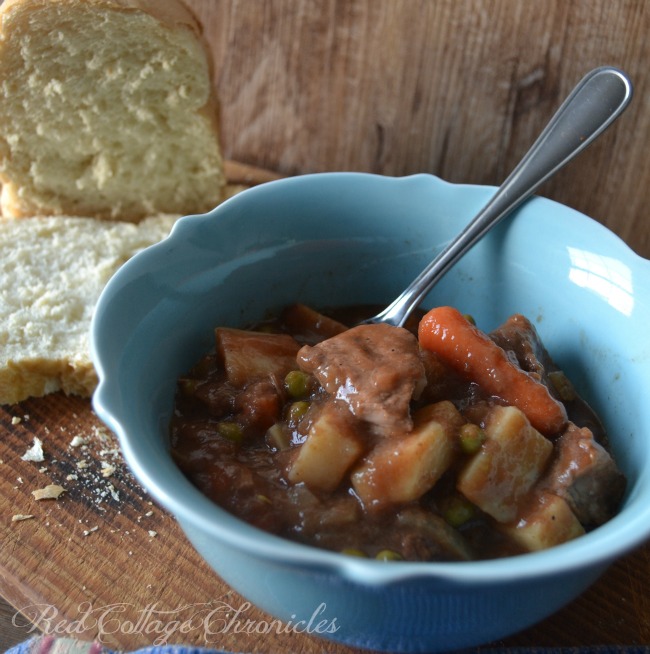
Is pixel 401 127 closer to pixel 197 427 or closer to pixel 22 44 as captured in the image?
pixel 22 44

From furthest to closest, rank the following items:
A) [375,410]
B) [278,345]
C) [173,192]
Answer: [173,192] → [278,345] → [375,410]

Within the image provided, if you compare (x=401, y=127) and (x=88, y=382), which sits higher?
(x=401, y=127)

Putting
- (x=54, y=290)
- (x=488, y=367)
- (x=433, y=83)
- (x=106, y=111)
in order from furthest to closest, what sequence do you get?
1. (x=433, y=83)
2. (x=106, y=111)
3. (x=54, y=290)
4. (x=488, y=367)

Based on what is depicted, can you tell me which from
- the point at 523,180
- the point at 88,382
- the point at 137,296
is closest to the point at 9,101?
the point at 88,382

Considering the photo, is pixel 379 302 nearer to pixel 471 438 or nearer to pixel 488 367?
pixel 488 367

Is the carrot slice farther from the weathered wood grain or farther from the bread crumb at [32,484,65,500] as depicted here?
the bread crumb at [32,484,65,500]

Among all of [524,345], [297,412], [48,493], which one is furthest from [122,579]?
[524,345]

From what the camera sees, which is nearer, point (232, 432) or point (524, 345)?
point (232, 432)

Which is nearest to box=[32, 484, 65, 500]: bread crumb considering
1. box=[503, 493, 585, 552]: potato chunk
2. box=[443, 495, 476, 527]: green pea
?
box=[443, 495, 476, 527]: green pea
